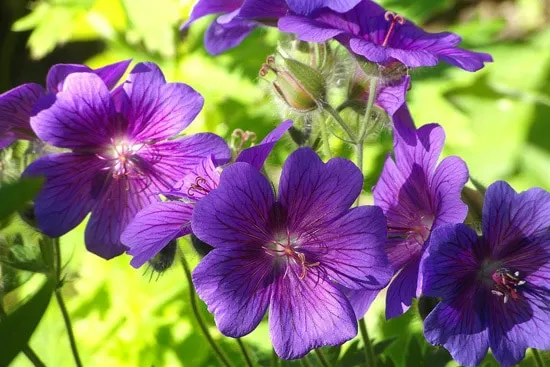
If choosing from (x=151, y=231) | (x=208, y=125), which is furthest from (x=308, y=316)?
(x=208, y=125)

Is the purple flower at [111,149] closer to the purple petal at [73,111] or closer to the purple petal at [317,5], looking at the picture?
the purple petal at [73,111]

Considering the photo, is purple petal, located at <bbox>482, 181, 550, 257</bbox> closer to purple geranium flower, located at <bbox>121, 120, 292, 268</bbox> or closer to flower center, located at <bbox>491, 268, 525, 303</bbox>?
flower center, located at <bbox>491, 268, 525, 303</bbox>

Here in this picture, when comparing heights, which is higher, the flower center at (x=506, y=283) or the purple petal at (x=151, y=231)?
the purple petal at (x=151, y=231)

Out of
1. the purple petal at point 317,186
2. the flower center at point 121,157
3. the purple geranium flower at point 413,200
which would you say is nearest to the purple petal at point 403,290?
the purple geranium flower at point 413,200

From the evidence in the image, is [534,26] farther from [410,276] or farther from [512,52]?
[410,276]

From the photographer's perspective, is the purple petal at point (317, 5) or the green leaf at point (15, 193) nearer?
the green leaf at point (15, 193)

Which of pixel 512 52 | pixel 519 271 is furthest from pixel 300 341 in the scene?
pixel 512 52
